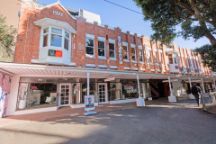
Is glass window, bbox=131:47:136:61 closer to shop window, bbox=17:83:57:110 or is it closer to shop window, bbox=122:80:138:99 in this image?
shop window, bbox=122:80:138:99

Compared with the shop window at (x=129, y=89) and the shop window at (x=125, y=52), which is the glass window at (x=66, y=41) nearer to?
the shop window at (x=125, y=52)

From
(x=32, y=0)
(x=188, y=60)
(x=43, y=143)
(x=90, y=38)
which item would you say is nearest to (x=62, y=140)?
(x=43, y=143)

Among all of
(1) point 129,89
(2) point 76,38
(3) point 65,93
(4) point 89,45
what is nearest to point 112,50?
(4) point 89,45

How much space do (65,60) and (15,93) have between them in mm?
4487

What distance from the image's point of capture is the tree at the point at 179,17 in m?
9.19

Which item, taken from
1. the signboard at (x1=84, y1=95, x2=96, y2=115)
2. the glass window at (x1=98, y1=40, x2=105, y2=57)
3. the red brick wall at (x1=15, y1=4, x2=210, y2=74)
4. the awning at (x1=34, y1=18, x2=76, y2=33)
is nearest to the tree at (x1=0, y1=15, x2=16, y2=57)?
the red brick wall at (x1=15, y1=4, x2=210, y2=74)

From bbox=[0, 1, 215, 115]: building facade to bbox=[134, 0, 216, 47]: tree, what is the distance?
8.75 feet

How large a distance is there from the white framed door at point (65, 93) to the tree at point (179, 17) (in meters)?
9.17

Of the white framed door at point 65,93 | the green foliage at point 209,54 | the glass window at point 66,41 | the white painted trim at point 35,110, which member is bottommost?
the white painted trim at point 35,110

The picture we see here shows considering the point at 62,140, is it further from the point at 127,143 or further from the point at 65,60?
the point at 65,60

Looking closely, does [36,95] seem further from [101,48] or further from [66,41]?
[101,48]

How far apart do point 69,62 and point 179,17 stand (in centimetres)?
985

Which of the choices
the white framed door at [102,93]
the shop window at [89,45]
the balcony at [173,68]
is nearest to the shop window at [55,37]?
the shop window at [89,45]

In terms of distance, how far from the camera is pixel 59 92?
12625 millimetres
